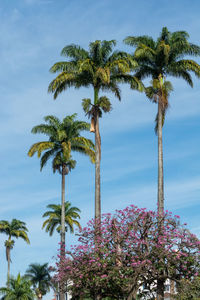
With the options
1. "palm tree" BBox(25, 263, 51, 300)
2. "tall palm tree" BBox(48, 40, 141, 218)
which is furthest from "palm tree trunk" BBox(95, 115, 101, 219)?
"palm tree" BBox(25, 263, 51, 300)

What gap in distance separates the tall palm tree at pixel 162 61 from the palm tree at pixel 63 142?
14.0 metres

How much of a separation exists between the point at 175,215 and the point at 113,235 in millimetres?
3759

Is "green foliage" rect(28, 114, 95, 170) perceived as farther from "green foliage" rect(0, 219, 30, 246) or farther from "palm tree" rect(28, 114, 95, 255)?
"green foliage" rect(0, 219, 30, 246)

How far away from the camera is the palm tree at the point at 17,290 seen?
59438 mm

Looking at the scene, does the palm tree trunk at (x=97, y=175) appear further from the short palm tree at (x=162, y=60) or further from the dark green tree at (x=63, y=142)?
the dark green tree at (x=63, y=142)

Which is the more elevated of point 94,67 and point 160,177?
point 94,67

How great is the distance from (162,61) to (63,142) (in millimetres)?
16499

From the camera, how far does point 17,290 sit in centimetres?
5966

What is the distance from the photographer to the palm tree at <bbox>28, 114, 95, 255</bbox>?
5106cm

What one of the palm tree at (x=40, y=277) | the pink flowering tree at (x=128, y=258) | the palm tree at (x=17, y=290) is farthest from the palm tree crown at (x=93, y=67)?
the palm tree at (x=40, y=277)

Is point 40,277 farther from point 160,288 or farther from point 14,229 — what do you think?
point 160,288

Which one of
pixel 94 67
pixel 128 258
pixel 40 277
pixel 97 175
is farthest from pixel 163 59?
pixel 40 277

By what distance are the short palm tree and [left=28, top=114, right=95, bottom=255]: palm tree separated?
45.9ft

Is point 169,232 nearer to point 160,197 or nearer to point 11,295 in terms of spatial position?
point 160,197
